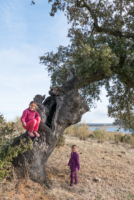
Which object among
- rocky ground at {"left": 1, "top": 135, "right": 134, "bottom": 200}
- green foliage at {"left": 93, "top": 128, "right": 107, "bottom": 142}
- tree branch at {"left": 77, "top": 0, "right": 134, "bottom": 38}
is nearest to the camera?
rocky ground at {"left": 1, "top": 135, "right": 134, "bottom": 200}

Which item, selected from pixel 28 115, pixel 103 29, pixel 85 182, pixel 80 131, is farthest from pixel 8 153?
pixel 80 131

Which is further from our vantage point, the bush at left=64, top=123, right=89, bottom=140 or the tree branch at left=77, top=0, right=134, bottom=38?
the bush at left=64, top=123, right=89, bottom=140

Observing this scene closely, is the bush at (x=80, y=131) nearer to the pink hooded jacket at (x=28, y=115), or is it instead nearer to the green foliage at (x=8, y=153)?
the green foliage at (x=8, y=153)

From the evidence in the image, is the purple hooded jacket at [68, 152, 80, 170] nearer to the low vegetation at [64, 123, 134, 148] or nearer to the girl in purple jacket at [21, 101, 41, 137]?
the girl in purple jacket at [21, 101, 41, 137]

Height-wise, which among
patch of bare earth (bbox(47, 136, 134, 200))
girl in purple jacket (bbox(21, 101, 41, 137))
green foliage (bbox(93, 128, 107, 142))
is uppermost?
girl in purple jacket (bbox(21, 101, 41, 137))

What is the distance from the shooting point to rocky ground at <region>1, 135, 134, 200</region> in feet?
18.5

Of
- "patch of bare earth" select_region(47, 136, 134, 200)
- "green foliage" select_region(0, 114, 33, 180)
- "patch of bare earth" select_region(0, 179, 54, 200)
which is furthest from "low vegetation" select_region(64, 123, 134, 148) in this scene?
"patch of bare earth" select_region(0, 179, 54, 200)

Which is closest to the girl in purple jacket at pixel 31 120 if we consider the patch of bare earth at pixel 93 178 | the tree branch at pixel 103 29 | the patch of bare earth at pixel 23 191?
the patch of bare earth at pixel 23 191

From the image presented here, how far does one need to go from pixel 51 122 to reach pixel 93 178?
3.08 m

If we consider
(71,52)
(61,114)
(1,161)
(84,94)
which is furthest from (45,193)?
(71,52)

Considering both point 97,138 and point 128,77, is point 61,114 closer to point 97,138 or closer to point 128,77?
point 128,77

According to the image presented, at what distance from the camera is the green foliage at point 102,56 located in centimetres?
742

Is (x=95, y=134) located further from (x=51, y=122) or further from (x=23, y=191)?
(x=23, y=191)

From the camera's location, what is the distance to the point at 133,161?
11672 millimetres
